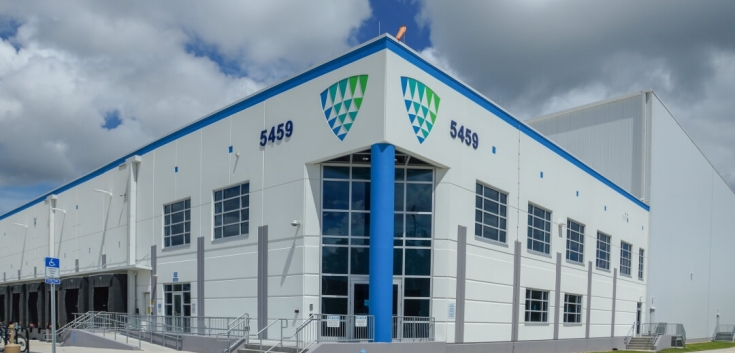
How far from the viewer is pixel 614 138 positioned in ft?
151

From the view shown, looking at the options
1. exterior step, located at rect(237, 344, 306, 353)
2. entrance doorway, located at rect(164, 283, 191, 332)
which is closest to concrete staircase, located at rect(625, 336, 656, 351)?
entrance doorway, located at rect(164, 283, 191, 332)

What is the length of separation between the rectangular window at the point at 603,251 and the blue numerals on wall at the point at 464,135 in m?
16.2

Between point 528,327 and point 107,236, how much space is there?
2339 cm

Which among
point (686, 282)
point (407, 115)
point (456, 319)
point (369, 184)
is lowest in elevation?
point (686, 282)

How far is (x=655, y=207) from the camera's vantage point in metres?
45.4

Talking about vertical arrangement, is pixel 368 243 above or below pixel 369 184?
below

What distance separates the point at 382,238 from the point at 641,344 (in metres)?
27.0

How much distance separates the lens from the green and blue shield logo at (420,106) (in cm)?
2167

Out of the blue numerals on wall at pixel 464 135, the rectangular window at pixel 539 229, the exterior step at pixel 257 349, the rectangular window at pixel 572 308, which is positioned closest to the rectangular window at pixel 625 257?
the rectangular window at pixel 572 308

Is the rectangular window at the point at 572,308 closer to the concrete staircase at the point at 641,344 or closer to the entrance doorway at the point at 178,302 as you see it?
the concrete staircase at the point at 641,344

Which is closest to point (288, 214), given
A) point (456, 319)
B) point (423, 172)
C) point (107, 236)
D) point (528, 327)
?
point (423, 172)

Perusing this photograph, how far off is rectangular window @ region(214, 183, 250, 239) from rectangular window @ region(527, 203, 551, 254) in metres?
12.8

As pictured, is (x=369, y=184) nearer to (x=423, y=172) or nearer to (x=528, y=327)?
(x=423, y=172)

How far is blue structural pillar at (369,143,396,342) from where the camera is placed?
20.4 meters
